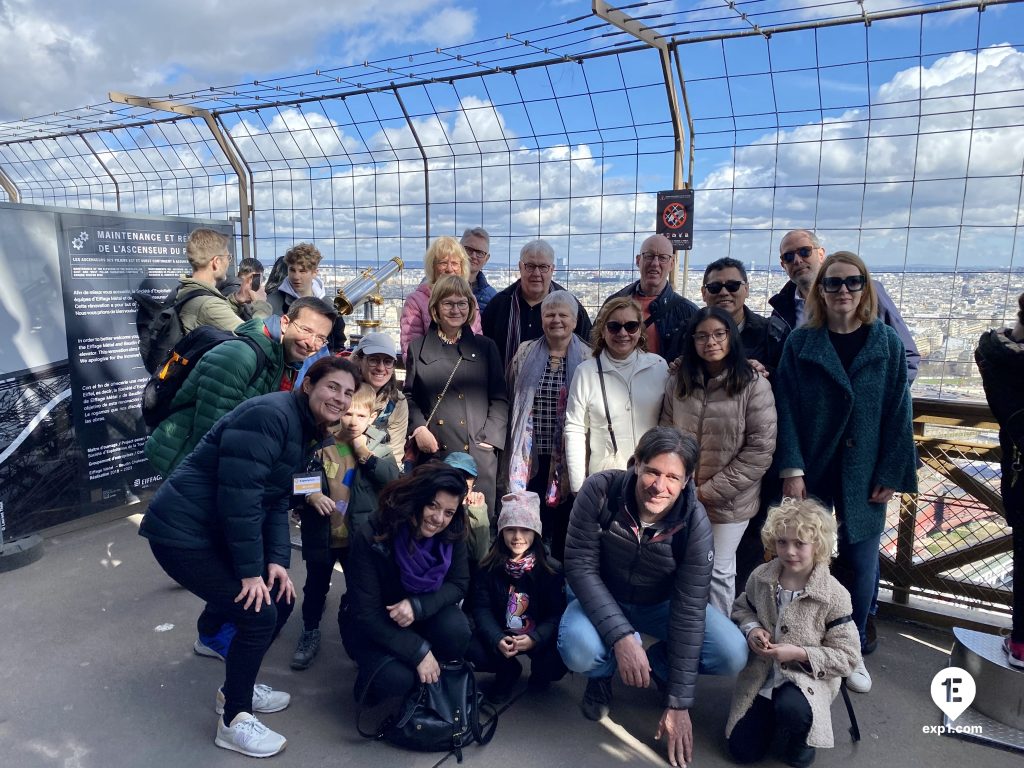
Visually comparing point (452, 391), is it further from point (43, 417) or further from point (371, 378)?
point (43, 417)

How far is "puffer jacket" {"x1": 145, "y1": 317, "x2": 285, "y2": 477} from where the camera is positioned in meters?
2.81

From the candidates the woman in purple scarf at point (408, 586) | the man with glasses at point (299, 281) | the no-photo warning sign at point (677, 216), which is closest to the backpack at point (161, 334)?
the man with glasses at point (299, 281)

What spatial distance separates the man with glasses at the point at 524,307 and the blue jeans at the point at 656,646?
1412 mm

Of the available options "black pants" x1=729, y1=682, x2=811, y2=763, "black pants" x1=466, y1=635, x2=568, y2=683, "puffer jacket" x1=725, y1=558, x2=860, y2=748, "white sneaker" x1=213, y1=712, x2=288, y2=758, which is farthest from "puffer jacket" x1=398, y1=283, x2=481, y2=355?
"black pants" x1=729, y1=682, x2=811, y2=763

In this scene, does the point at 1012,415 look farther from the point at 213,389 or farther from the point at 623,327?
the point at 213,389

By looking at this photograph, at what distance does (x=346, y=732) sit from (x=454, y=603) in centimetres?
60

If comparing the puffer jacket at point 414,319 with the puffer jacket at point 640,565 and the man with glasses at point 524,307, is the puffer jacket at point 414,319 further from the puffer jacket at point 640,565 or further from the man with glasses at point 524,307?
the puffer jacket at point 640,565

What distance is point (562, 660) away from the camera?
2717 mm

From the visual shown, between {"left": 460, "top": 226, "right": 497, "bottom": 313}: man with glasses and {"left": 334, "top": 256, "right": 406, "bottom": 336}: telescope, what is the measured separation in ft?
2.82

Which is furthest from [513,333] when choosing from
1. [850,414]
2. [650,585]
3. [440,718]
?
[440,718]

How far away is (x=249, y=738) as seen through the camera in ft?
7.84

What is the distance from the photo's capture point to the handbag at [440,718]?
2.43 meters

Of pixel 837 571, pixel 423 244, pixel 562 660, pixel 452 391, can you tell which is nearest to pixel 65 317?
pixel 423 244

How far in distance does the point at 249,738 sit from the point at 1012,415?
3.01 m
